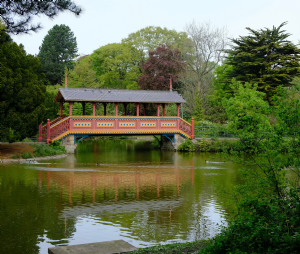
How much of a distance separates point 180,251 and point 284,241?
6.36 feet

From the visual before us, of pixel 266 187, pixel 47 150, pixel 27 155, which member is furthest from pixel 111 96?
pixel 266 187

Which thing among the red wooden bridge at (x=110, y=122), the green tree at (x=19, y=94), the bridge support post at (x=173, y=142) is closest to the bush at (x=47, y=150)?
the red wooden bridge at (x=110, y=122)

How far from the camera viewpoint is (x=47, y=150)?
81.2 feet

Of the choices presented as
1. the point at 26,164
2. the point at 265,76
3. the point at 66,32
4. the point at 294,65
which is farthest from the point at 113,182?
the point at 66,32

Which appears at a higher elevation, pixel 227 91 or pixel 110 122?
pixel 227 91

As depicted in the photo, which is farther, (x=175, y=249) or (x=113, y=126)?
(x=113, y=126)

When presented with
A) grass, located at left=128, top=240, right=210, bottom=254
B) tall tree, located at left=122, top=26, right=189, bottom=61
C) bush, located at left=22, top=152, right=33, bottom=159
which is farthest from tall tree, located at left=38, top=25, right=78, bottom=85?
grass, located at left=128, top=240, right=210, bottom=254

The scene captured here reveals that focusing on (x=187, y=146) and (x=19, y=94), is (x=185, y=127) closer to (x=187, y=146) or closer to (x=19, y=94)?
(x=187, y=146)

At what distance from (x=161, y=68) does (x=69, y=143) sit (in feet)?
70.2

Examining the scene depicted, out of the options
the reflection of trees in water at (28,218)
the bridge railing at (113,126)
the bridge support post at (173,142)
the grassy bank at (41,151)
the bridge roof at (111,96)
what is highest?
the bridge roof at (111,96)

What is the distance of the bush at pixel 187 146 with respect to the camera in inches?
1220

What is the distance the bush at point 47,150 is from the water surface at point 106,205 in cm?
371

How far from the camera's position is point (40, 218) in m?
9.95

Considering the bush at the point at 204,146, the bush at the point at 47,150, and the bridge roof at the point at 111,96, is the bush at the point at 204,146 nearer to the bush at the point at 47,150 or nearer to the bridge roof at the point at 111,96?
the bridge roof at the point at 111,96
